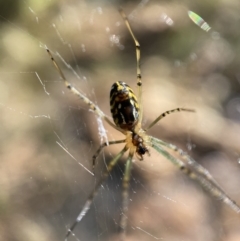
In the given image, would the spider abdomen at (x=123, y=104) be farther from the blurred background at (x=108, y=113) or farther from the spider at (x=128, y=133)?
the blurred background at (x=108, y=113)

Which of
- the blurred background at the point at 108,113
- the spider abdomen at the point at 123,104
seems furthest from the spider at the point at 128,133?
the blurred background at the point at 108,113

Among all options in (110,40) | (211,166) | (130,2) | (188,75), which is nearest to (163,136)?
(211,166)

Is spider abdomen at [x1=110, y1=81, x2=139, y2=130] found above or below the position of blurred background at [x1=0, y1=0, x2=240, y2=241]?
below

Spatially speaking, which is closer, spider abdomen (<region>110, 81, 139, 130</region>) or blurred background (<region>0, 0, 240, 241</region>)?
spider abdomen (<region>110, 81, 139, 130</region>)

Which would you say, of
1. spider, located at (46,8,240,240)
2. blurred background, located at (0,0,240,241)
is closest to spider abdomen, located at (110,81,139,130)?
spider, located at (46,8,240,240)

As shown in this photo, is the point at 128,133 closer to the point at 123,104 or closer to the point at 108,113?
the point at 123,104

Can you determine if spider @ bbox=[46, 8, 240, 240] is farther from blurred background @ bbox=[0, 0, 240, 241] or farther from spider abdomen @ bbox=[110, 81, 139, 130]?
blurred background @ bbox=[0, 0, 240, 241]
